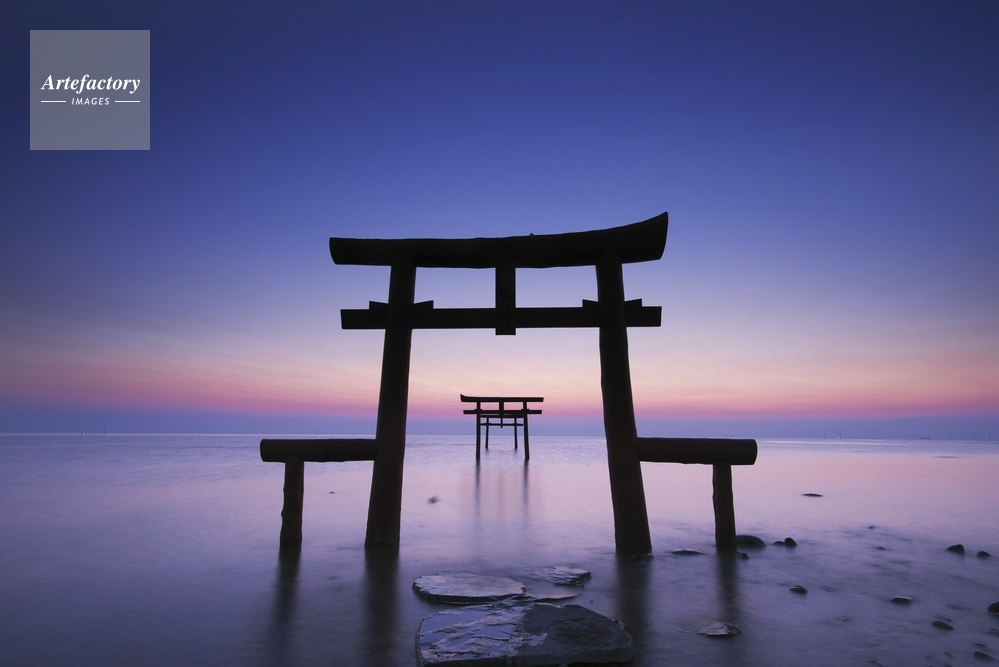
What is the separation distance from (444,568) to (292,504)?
2305 mm

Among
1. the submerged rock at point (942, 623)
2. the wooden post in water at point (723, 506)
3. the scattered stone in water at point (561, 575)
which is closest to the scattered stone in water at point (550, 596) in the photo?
the scattered stone in water at point (561, 575)

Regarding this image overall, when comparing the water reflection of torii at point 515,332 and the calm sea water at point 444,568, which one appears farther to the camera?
the water reflection of torii at point 515,332

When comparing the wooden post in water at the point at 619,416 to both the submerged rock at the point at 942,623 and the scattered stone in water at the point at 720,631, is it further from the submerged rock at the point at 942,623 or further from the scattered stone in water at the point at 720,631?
the submerged rock at the point at 942,623

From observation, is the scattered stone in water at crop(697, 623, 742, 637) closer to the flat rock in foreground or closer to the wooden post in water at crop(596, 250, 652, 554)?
the flat rock in foreground

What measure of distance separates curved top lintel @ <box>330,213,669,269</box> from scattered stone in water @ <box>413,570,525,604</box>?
3.75 metres

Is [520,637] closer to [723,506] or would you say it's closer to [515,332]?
[515,332]

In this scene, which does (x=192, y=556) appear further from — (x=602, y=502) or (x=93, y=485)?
(x=93, y=485)

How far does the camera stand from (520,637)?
3.48 metres

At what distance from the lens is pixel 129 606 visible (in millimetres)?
4953

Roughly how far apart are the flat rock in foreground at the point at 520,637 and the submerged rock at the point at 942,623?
115 inches

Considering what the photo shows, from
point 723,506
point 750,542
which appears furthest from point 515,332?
point 750,542

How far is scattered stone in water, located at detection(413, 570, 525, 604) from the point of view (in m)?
4.65

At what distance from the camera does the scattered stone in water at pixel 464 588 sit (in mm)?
4648

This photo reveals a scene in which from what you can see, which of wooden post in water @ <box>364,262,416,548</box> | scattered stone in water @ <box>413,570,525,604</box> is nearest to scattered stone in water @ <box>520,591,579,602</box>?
scattered stone in water @ <box>413,570,525,604</box>
